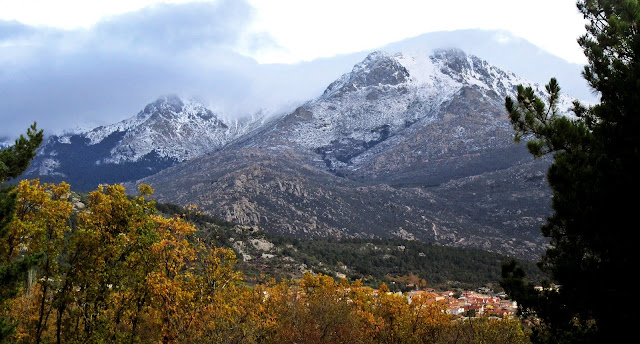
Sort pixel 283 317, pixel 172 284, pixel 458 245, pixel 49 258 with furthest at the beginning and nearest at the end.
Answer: pixel 458 245, pixel 283 317, pixel 49 258, pixel 172 284

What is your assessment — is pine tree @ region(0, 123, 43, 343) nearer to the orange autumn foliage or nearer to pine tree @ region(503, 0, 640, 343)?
the orange autumn foliage

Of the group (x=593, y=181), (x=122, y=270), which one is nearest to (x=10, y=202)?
(x=122, y=270)

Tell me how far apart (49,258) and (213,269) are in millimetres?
4988

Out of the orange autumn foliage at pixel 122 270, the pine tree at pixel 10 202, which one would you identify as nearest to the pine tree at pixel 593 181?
the orange autumn foliage at pixel 122 270

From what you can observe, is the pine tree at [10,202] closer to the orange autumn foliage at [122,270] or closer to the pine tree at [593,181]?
the orange autumn foliage at [122,270]

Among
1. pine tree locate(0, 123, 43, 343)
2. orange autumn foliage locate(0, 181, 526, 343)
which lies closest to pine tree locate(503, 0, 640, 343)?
orange autumn foliage locate(0, 181, 526, 343)

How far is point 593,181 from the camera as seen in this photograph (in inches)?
448

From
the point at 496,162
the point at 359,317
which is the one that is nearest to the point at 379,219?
the point at 496,162

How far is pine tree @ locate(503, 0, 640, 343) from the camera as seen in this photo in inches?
437

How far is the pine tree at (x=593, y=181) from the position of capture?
11094 mm

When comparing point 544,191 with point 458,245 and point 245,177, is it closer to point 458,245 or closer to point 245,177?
point 458,245

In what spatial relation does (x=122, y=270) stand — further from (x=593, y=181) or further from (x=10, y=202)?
(x=593, y=181)

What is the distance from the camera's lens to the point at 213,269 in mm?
15641

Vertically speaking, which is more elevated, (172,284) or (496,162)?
(172,284)
